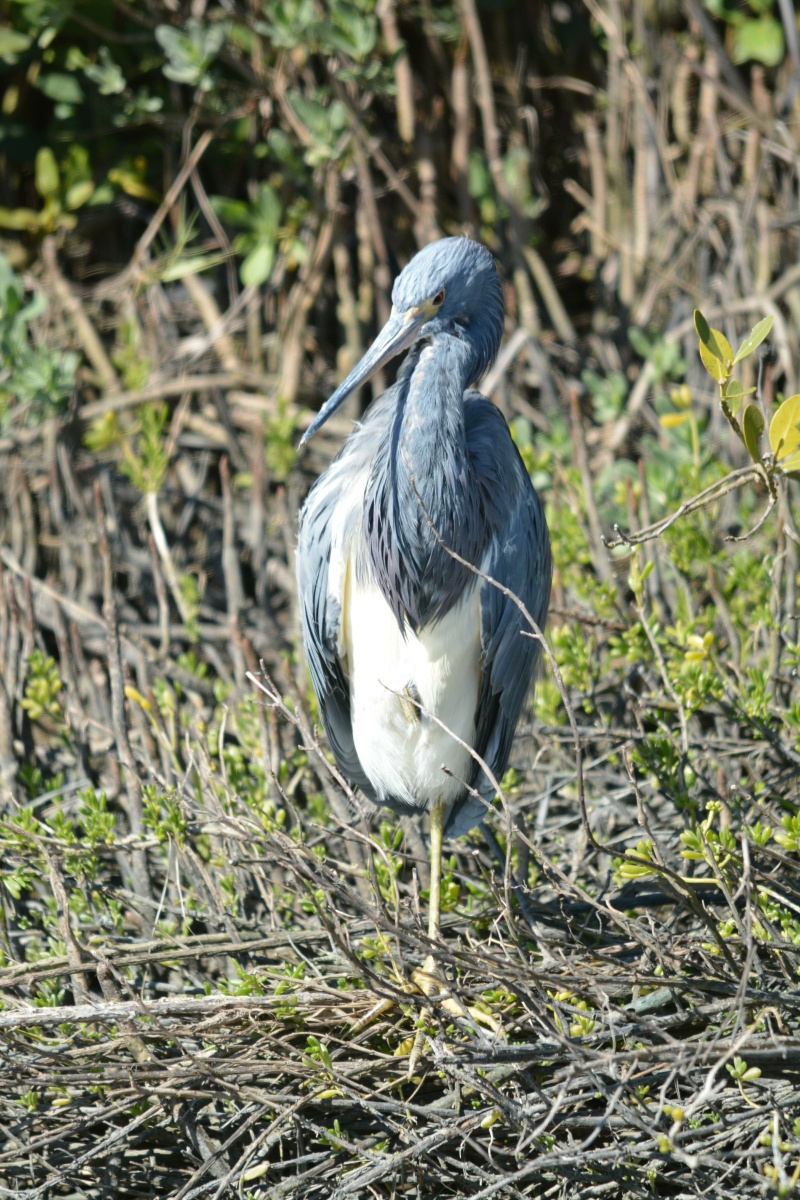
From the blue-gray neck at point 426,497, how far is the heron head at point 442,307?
0.06 metres

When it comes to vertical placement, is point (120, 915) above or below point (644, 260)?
below

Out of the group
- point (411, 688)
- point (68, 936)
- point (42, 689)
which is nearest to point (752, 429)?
point (411, 688)

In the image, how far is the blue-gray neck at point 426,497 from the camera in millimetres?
2646

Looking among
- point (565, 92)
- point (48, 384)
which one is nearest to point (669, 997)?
point (48, 384)

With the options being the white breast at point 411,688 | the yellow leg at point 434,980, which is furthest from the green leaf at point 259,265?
the yellow leg at point 434,980

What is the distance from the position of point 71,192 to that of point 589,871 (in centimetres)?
340

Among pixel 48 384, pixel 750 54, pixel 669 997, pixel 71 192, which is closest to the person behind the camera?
pixel 669 997

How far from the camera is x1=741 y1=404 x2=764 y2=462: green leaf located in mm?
2127

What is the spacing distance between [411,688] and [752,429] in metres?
0.98

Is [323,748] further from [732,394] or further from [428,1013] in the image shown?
[732,394]

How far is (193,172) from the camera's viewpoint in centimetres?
464

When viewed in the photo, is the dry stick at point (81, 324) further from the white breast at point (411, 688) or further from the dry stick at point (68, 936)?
the dry stick at point (68, 936)

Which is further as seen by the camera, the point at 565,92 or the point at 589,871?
the point at 565,92

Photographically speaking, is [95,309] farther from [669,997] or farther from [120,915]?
[669,997]
